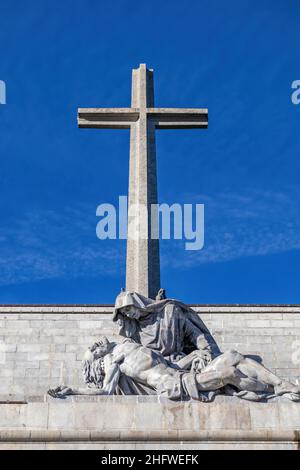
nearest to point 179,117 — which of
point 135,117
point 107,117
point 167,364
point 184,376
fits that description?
point 135,117

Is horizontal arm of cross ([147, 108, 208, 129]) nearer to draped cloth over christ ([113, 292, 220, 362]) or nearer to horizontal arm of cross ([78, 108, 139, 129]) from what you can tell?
horizontal arm of cross ([78, 108, 139, 129])

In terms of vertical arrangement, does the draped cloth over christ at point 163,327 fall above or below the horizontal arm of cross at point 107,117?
below

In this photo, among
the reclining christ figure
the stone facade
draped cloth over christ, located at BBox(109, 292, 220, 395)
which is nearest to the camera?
the stone facade

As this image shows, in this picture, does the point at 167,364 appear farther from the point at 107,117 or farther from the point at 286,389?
the point at 107,117

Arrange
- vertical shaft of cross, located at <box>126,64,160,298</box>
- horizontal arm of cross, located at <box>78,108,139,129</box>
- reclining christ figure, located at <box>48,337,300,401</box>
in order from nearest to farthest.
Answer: reclining christ figure, located at <box>48,337,300,401</box> → vertical shaft of cross, located at <box>126,64,160,298</box> → horizontal arm of cross, located at <box>78,108,139,129</box>

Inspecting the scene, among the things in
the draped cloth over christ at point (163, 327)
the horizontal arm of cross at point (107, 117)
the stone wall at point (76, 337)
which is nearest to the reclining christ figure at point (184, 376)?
the draped cloth over christ at point (163, 327)

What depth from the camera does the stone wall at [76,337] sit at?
15.2 m

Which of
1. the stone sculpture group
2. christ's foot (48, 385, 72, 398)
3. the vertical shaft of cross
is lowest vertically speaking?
christ's foot (48, 385, 72, 398)

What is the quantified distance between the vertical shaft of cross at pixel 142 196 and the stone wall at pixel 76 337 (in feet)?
4.93

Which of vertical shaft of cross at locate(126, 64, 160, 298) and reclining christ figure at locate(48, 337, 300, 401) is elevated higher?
vertical shaft of cross at locate(126, 64, 160, 298)

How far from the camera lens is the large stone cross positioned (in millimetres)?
14992

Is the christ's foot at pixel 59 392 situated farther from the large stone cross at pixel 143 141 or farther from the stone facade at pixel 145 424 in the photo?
the large stone cross at pixel 143 141

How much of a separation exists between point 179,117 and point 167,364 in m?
6.68

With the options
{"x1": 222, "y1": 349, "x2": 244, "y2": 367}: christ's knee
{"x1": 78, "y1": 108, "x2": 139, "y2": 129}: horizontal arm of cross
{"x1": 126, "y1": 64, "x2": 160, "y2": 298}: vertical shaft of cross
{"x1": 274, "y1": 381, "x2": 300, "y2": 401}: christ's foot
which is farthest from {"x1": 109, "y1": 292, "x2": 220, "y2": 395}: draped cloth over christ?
{"x1": 78, "y1": 108, "x2": 139, "y2": 129}: horizontal arm of cross
